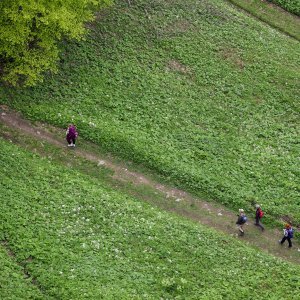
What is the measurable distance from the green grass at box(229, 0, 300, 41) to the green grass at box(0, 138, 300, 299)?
27138 millimetres

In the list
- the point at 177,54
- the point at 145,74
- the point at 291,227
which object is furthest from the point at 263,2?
the point at 291,227

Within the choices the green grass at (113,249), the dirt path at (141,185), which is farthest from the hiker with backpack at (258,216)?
the green grass at (113,249)

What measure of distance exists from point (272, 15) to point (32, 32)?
2593cm

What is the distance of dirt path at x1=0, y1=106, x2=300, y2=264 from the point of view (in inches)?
1298

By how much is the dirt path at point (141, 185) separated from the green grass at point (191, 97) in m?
0.86

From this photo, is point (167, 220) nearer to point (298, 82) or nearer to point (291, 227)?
point (291, 227)

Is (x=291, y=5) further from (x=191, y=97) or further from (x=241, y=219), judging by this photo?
(x=241, y=219)

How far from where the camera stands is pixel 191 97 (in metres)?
42.3

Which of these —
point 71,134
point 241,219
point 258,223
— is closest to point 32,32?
point 71,134

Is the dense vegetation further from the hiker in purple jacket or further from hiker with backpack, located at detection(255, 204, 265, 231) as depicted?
the hiker in purple jacket

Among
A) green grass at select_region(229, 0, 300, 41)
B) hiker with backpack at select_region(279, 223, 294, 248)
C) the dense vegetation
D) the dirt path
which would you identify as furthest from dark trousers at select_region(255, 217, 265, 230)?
the dense vegetation

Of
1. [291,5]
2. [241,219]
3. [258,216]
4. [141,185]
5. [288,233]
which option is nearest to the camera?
[288,233]

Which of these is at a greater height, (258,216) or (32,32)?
(32,32)

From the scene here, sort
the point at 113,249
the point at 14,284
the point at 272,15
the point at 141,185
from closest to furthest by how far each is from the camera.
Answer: the point at 14,284 < the point at 113,249 < the point at 141,185 < the point at 272,15
